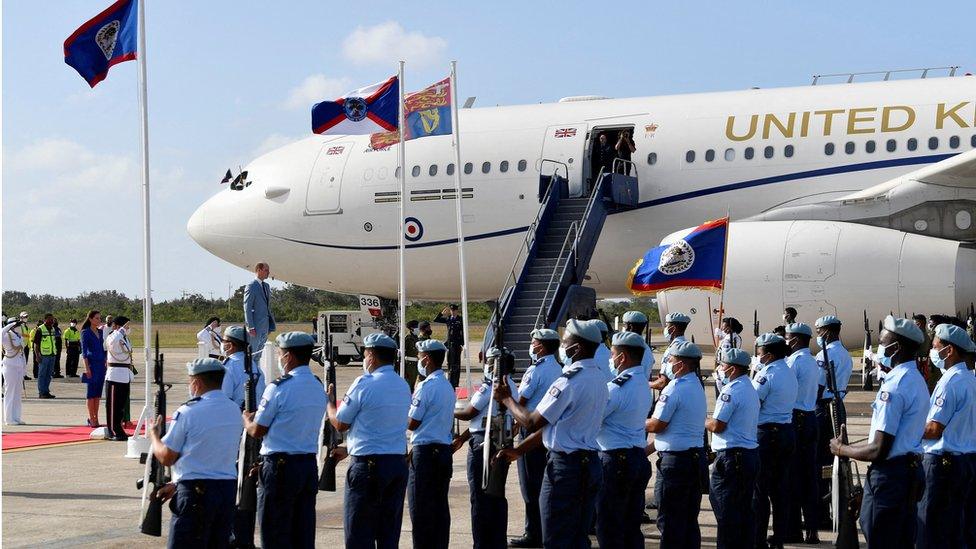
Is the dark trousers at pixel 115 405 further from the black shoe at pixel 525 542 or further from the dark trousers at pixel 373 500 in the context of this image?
the dark trousers at pixel 373 500

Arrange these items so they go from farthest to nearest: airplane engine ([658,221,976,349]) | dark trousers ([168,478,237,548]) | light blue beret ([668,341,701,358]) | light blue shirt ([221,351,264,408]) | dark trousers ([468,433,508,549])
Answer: airplane engine ([658,221,976,349]) → light blue shirt ([221,351,264,408]) → dark trousers ([468,433,508,549]) → light blue beret ([668,341,701,358]) → dark trousers ([168,478,237,548])

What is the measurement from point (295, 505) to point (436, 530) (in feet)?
3.65

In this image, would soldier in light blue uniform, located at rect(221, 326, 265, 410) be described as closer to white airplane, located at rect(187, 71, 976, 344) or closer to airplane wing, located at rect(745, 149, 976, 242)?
white airplane, located at rect(187, 71, 976, 344)

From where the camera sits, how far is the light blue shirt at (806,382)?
10359 mm

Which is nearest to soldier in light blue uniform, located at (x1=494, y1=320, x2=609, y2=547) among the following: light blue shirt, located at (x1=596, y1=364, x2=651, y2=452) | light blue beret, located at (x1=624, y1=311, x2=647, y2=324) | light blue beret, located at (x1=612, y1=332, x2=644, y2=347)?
light blue shirt, located at (x1=596, y1=364, x2=651, y2=452)

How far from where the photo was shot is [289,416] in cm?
794

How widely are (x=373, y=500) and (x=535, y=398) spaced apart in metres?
1.52

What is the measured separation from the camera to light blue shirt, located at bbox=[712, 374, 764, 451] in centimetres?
872

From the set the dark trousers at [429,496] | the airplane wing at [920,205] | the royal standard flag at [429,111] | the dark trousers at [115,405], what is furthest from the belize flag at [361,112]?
the dark trousers at [429,496]

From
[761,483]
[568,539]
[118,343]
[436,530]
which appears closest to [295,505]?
[436,530]

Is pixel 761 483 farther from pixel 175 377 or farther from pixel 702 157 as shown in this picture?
pixel 175 377

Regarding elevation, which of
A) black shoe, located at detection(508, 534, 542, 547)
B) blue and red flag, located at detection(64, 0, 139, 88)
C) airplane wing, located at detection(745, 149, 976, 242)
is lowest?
black shoe, located at detection(508, 534, 542, 547)

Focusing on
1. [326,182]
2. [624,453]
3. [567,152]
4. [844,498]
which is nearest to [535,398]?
[624,453]

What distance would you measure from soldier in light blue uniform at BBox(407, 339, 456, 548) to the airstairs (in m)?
10.1
